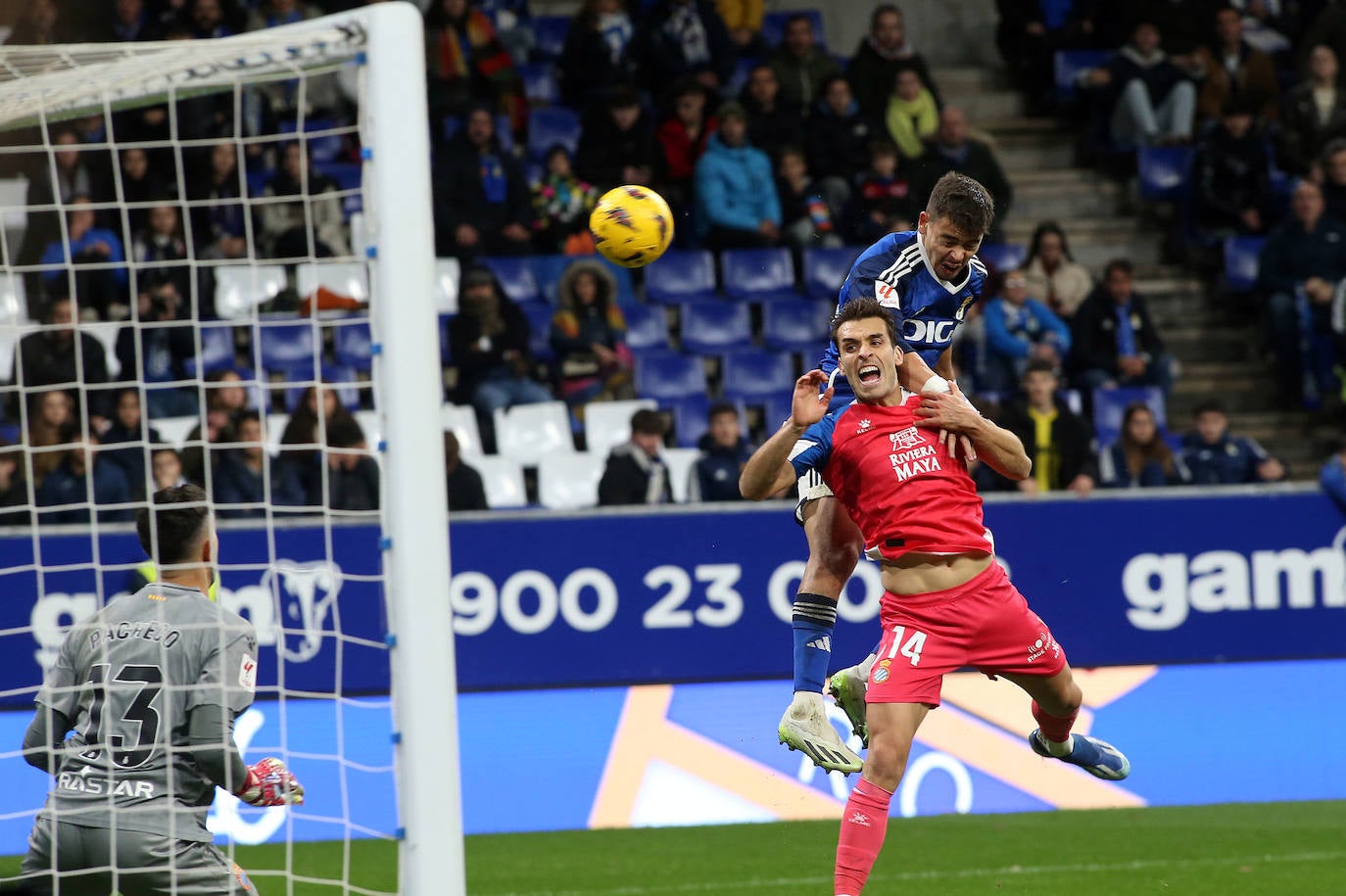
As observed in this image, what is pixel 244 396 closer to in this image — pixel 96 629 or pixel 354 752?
pixel 354 752

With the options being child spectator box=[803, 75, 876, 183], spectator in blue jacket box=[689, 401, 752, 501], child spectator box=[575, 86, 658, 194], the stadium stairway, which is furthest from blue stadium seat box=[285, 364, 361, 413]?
the stadium stairway

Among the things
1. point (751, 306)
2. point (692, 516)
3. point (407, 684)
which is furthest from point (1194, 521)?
point (407, 684)

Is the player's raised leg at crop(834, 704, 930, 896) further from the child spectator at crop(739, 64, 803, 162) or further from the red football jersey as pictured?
the child spectator at crop(739, 64, 803, 162)

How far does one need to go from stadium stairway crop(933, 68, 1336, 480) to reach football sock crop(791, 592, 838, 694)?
8115 millimetres

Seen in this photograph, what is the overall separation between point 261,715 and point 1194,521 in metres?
5.49

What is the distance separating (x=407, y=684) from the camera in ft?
14.5

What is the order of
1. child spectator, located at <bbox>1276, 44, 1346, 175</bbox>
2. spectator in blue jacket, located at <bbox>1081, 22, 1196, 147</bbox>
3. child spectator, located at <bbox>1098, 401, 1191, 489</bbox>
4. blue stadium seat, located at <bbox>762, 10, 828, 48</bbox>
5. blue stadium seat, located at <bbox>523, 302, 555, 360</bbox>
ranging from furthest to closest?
blue stadium seat, located at <bbox>762, 10, 828, 48</bbox>, spectator in blue jacket, located at <bbox>1081, 22, 1196, 147</bbox>, child spectator, located at <bbox>1276, 44, 1346, 175</bbox>, blue stadium seat, located at <bbox>523, 302, 555, 360</bbox>, child spectator, located at <bbox>1098, 401, 1191, 489</bbox>

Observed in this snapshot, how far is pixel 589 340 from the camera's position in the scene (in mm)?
12180

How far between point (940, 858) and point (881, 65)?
24.6ft

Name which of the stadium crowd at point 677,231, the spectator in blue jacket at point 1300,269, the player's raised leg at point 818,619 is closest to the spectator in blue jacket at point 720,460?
the stadium crowd at point 677,231

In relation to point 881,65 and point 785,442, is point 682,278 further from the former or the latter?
point 785,442

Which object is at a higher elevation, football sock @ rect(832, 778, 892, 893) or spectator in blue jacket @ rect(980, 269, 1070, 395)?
spectator in blue jacket @ rect(980, 269, 1070, 395)

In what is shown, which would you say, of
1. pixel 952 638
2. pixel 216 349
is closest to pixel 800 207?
pixel 216 349

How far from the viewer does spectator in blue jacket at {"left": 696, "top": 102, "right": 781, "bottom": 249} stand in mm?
12938
